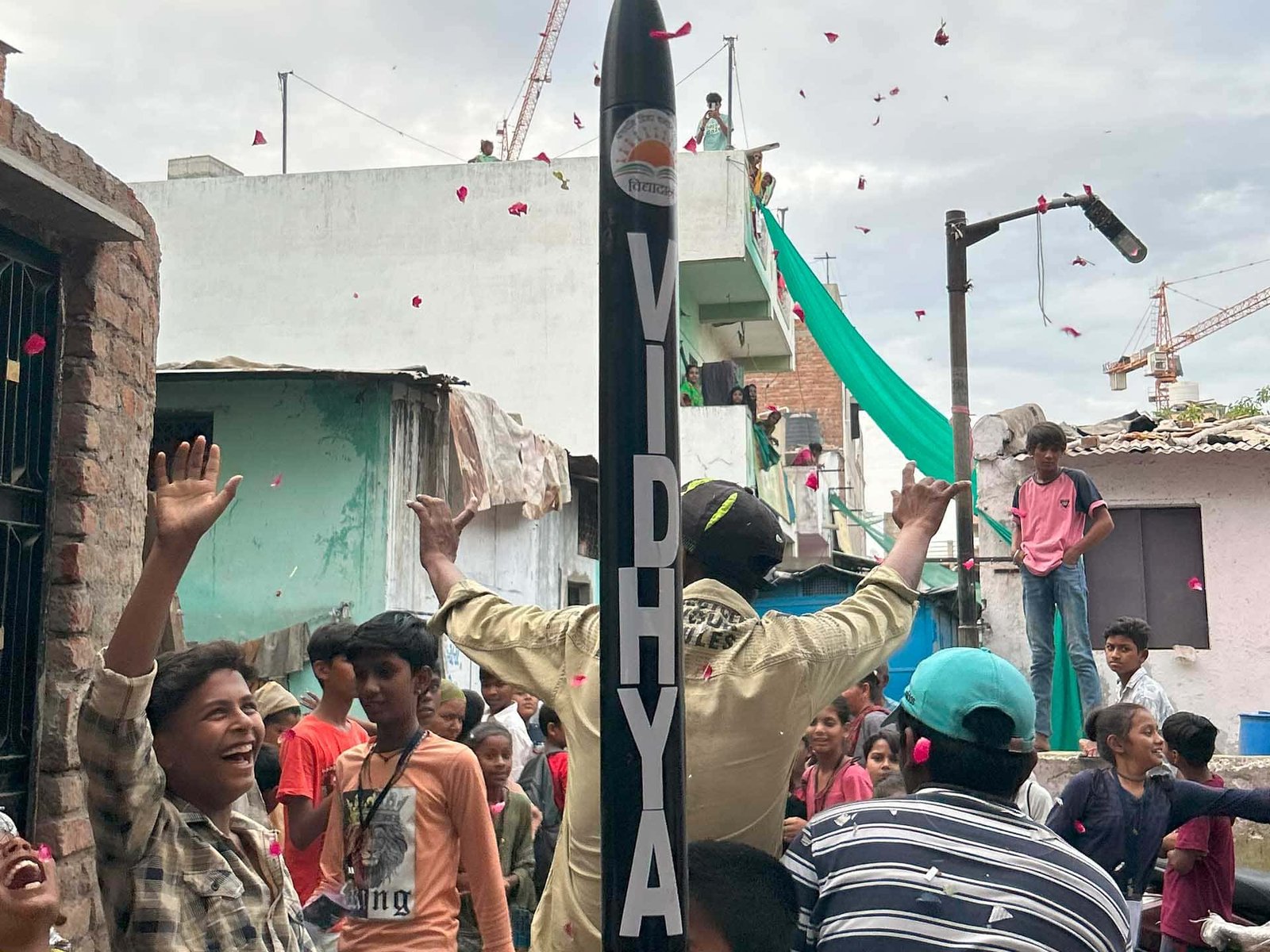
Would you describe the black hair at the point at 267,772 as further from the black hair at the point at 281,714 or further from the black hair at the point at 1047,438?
the black hair at the point at 1047,438

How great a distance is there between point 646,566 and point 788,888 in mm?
928

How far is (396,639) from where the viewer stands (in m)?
3.81

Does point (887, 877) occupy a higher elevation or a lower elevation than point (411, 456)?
lower

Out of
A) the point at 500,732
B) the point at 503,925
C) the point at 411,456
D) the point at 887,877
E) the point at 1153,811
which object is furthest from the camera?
the point at 411,456

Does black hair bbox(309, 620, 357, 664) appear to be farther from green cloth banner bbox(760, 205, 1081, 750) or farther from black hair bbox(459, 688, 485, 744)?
green cloth banner bbox(760, 205, 1081, 750)

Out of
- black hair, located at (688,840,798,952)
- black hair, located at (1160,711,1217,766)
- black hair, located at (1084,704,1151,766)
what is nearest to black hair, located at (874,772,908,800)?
black hair, located at (1084,704,1151,766)

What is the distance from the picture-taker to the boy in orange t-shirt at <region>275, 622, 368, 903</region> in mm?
4094

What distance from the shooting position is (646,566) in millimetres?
1806

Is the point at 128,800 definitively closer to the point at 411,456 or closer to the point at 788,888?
the point at 788,888

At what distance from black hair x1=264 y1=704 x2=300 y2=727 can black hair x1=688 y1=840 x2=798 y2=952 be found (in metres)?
3.88

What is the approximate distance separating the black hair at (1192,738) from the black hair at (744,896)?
150 inches

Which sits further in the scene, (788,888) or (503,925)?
(503,925)

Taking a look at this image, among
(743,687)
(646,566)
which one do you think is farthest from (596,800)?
(646,566)

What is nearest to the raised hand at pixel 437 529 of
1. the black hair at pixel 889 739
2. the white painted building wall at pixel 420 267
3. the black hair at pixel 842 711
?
the black hair at pixel 842 711
